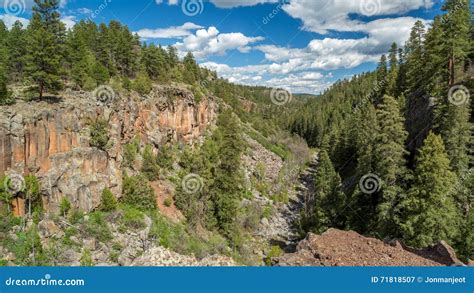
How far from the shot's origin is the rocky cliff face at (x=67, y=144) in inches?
932

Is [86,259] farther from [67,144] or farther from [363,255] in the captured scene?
[363,255]

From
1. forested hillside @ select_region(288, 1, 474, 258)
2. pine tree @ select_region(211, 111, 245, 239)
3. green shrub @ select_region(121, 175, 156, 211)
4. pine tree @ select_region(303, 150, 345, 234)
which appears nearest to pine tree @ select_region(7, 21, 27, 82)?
green shrub @ select_region(121, 175, 156, 211)

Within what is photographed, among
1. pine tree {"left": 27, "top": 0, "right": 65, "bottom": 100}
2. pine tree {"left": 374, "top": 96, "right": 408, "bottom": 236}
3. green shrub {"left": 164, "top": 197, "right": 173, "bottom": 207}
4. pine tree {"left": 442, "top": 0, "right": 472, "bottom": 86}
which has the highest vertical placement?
pine tree {"left": 442, "top": 0, "right": 472, "bottom": 86}

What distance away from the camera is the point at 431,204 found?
20016 mm

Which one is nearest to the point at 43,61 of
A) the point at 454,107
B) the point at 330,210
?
the point at 330,210

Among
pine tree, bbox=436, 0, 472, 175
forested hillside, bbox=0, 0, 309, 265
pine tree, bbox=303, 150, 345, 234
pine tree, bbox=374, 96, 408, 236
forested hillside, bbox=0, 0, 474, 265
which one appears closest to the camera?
forested hillside, bbox=0, 0, 474, 265

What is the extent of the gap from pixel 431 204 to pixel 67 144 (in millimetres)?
28639

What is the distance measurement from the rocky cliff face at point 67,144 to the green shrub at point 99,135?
51 cm

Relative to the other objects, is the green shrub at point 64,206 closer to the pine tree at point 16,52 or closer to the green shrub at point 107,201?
the green shrub at point 107,201

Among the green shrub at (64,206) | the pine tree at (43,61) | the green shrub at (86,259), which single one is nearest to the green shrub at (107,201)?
the green shrub at (64,206)

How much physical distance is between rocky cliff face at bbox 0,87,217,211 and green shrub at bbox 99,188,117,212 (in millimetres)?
469

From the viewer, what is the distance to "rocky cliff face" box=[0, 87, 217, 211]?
2367 centimetres

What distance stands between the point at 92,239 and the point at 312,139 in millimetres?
96440

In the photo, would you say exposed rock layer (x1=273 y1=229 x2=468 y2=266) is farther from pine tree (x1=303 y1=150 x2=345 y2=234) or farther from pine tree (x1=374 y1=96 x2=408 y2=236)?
pine tree (x1=303 y1=150 x2=345 y2=234)
